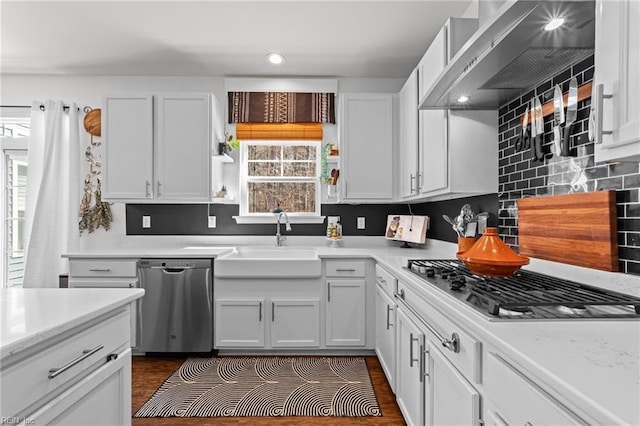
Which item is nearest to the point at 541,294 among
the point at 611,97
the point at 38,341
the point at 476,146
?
the point at 611,97

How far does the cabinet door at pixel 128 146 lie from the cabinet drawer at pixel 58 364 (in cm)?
221

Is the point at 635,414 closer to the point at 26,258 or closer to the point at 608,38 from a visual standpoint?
the point at 608,38

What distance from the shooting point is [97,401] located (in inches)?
44.6

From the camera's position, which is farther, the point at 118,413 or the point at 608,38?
the point at 118,413

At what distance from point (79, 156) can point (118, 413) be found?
3180 mm

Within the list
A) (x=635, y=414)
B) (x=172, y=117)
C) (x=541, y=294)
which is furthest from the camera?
(x=172, y=117)

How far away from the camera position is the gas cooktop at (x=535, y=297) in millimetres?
1033

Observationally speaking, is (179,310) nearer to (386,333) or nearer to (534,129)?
(386,333)

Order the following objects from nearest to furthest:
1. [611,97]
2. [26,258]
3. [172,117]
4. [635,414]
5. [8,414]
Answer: [635,414]
[8,414]
[611,97]
[172,117]
[26,258]

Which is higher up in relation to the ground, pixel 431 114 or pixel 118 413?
pixel 431 114

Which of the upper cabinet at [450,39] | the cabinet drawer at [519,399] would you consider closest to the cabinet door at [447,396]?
the cabinet drawer at [519,399]

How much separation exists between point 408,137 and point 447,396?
6.85ft

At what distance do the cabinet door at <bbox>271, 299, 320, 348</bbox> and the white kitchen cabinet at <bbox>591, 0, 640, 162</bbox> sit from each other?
7.58 ft

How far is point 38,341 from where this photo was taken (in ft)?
2.85
